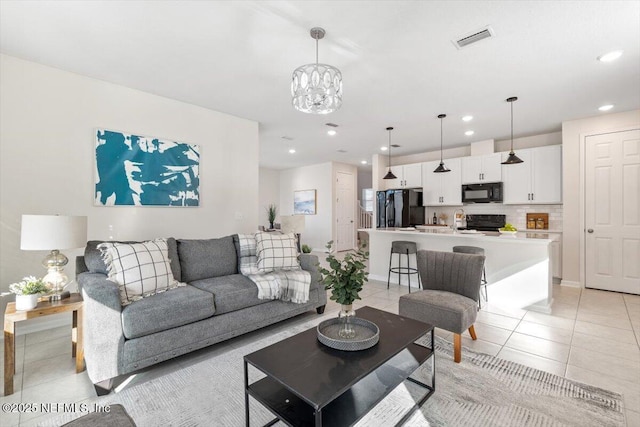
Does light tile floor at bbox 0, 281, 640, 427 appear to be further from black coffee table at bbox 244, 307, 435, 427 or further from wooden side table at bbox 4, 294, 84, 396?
black coffee table at bbox 244, 307, 435, 427

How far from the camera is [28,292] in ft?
6.77

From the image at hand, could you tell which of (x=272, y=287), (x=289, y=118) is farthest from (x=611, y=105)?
(x=272, y=287)

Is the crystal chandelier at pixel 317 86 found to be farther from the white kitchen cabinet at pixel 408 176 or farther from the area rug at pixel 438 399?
the white kitchen cabinet at pixel 408 176

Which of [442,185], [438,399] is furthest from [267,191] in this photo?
[438,399]

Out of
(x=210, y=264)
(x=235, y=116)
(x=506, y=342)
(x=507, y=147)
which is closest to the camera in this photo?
(x=506, y=342)

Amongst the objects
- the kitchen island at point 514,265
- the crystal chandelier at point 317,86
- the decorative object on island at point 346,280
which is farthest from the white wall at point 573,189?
the decorative object on island at point 346,280

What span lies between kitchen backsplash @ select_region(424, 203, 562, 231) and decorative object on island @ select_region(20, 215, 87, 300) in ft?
20.4

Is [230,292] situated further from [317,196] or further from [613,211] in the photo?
[317,196]

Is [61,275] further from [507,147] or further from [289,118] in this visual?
[507,147]

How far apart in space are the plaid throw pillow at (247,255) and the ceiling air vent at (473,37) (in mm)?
2714

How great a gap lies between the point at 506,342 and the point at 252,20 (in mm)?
3454

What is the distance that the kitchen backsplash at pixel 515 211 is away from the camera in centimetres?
511

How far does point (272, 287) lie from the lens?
110 inches

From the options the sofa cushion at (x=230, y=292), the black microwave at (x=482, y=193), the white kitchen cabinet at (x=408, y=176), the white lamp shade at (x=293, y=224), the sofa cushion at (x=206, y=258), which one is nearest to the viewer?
the sofa cushion at (x=230, y=292)
